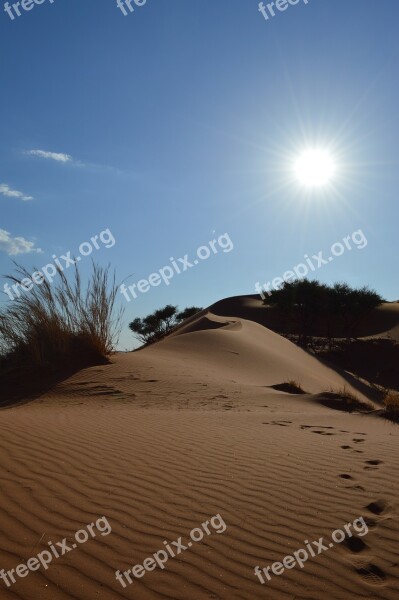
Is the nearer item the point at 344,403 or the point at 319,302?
the point at 344,403

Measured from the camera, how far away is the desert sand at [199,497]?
2.71m

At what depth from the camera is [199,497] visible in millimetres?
3781

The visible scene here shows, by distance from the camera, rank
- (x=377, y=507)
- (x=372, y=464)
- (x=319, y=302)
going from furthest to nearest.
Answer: (x=319, y=302) → (x=372, y=464) → (x=377, y=507)

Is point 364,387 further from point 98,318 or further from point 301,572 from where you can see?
point 301,572

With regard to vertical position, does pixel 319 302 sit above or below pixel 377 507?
above

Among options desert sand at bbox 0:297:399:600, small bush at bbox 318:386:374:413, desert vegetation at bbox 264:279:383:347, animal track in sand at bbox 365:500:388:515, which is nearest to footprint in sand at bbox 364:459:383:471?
desert sand at bbox 0:297:399:600

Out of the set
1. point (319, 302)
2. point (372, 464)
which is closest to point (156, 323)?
point (319, 302)

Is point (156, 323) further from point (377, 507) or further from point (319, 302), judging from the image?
point (377, 507)

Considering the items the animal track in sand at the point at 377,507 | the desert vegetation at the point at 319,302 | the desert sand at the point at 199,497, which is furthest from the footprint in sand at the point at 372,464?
the desert vegetation at the point at 319,302

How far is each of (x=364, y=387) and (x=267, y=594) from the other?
60.4 ft

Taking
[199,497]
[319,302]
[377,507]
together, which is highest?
[319,302]

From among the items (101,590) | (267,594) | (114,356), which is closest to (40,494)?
(101,590)

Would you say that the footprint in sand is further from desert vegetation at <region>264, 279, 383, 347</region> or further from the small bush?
desert vegetation at <region>264, 279, 383, 347</region>

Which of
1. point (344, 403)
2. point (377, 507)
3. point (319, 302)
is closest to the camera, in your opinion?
point (377, 507)
